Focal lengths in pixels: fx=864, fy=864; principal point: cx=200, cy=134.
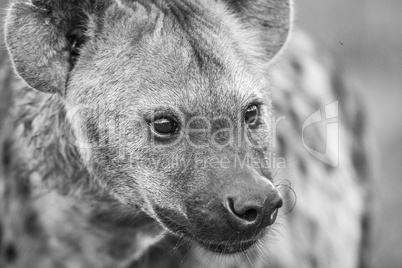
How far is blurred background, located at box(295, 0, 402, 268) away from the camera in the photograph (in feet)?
18.3

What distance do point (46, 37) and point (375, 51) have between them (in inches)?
153

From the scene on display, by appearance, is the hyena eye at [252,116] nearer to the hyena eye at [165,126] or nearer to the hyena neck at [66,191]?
the hyena eye at [165,126]

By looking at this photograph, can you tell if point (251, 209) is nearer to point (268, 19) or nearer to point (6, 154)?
point (268, 19)

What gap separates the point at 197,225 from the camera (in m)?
2.65

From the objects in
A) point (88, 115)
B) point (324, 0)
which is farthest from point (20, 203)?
point (324, 0)

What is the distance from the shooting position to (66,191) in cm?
297

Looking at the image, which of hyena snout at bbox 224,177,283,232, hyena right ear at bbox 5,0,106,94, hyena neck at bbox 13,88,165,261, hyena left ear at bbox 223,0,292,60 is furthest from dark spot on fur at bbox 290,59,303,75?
hyena snout at bbox 224,177,283,232

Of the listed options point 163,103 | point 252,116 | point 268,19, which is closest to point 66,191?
point 163,103

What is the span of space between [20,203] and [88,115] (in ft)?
1.78

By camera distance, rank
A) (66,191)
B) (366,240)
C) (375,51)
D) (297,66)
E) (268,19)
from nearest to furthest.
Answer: (66,191)
(268,19)
(297,66)
(366,240)
(375,51)

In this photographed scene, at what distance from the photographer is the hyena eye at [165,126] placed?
106 inches

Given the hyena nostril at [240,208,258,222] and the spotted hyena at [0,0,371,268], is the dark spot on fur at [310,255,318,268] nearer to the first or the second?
the spotted hyena at [0,0,371,268]

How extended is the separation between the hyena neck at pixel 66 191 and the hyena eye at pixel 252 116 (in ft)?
1.59

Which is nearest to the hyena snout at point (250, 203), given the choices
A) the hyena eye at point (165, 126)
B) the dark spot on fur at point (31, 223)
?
the hyena eye at point (165, 126)
